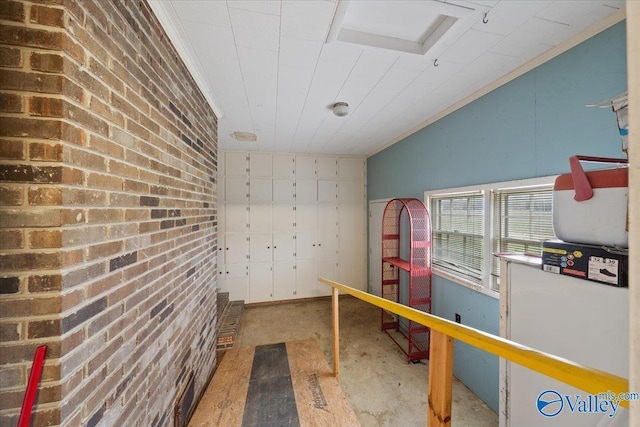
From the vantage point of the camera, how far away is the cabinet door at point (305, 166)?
4.81 m

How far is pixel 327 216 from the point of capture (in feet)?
16.3

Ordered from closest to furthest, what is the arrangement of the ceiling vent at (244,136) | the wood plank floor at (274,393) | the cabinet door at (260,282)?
the wood plank floor at (274,393)
the ceiling vent at (244,136)
the cabinet door at (260,282)

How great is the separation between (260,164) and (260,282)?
236cm

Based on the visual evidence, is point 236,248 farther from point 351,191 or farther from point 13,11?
point 13,11

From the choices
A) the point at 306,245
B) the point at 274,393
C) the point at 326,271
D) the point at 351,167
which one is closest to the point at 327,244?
the point at 306,245

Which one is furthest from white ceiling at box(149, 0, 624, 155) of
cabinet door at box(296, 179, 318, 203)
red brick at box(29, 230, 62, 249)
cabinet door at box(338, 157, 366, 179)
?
cabinet door at box(338, 157, 366, 179)

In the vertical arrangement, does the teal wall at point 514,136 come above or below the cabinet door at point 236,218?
above

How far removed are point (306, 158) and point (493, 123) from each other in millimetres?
3314

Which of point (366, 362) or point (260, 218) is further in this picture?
point (260, 218)

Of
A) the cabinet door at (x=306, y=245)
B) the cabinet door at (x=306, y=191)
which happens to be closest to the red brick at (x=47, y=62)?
the cabinet door at (x=306, y=191)

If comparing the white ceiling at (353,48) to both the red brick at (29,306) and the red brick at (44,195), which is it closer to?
the red brick at (44,195)

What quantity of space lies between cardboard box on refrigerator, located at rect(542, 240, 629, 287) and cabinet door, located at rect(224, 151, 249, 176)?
4427 millimetres

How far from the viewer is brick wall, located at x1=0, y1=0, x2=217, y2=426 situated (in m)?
0.71

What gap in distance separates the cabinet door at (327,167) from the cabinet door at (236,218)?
1694 millimetres
